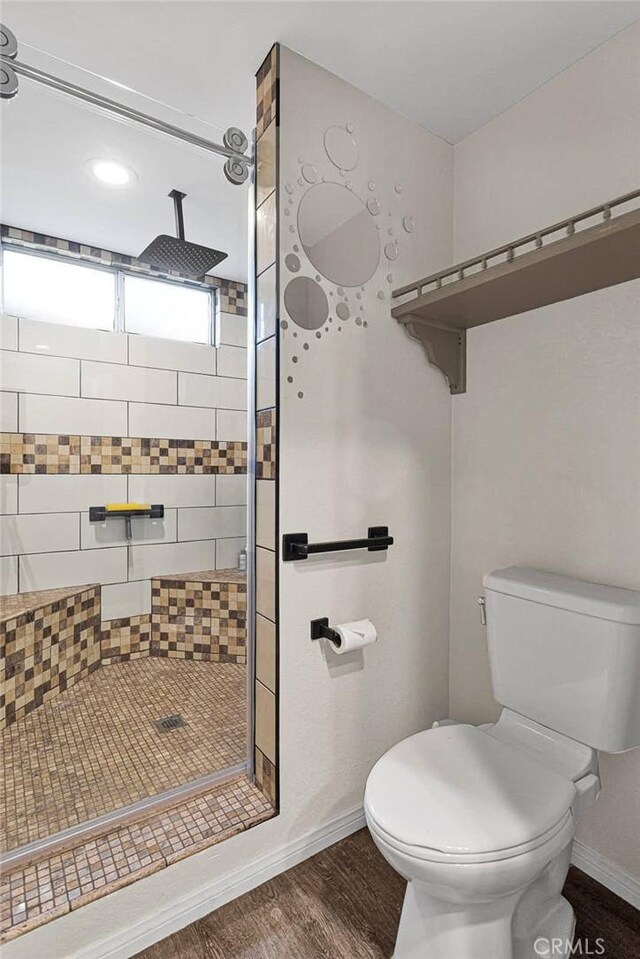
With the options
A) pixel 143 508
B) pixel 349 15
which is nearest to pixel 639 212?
pixel 349 15

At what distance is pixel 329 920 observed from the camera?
1.26 meters

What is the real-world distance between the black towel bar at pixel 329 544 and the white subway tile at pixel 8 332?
4.11ft

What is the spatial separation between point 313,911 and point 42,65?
96.0 inches

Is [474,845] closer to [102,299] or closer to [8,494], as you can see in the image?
[8,494]

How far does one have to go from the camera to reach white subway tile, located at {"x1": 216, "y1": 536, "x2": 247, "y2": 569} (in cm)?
175

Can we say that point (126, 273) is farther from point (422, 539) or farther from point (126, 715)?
point (126, 715)

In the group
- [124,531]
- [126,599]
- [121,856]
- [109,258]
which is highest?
[109,258]

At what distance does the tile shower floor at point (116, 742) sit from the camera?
1.39m

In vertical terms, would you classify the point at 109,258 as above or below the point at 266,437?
above

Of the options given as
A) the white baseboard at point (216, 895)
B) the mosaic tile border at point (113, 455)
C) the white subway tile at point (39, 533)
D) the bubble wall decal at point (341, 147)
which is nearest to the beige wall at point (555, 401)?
the bubble wall decal at point (341, 147)

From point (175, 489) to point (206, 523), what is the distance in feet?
0.63

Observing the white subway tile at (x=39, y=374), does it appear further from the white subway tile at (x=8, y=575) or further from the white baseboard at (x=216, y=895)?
the white baseboard at (x=216, y=895)

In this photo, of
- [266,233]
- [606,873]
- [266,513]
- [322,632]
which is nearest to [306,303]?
[266,233]

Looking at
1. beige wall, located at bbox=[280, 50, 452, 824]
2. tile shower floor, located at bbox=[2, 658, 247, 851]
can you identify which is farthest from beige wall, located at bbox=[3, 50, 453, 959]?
tile shower floor, located at bbox=[2, 658, 247, 851]
